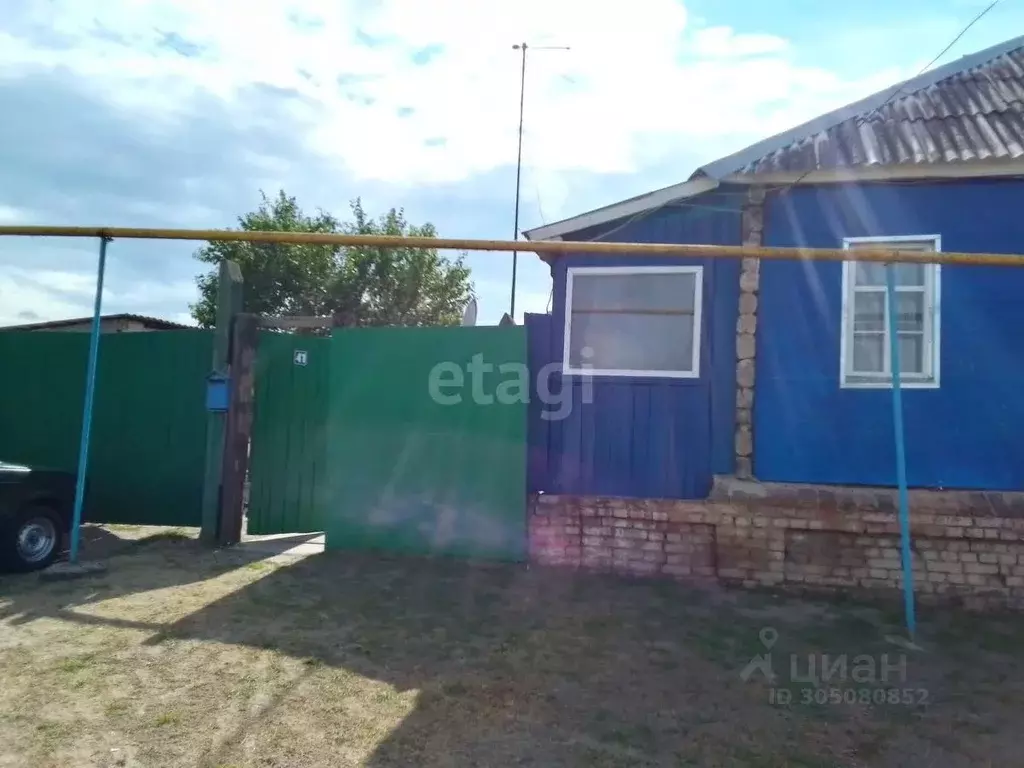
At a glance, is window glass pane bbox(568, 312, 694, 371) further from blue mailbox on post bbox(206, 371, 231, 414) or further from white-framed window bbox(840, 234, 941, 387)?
blue mailbox on post bbox(206, 371, 231, 414)

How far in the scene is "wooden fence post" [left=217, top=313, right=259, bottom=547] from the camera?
22.4ft

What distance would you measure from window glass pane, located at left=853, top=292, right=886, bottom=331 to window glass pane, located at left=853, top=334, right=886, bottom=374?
71mm

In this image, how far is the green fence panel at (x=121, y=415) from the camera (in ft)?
24.4

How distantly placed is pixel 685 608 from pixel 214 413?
440 centimetres

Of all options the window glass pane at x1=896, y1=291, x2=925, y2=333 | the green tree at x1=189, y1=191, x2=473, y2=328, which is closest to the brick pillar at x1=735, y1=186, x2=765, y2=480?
the window glass pane at x1=896, y1=291, x2=925, y2=333

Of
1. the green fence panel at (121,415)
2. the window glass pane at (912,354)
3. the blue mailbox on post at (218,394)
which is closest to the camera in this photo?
the window glass pane at (912,354)

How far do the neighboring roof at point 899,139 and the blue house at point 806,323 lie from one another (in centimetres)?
2

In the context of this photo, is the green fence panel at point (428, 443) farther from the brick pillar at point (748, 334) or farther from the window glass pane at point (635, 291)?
the brick pillar at point (748, 334)

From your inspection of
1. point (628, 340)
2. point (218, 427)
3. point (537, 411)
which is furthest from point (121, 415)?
point (628, 340)

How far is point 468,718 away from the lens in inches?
140

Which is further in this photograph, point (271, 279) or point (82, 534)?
point (271, 279)

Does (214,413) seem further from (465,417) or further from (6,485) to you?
(465,417)

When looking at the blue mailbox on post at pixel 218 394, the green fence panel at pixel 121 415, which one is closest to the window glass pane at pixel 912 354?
the blue mailbox on post at pixel 218 394

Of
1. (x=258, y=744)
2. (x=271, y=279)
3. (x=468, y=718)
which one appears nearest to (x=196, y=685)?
(x=258, y=744)
